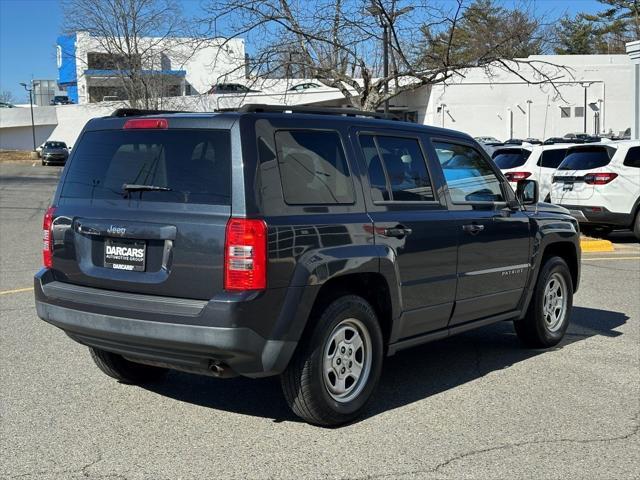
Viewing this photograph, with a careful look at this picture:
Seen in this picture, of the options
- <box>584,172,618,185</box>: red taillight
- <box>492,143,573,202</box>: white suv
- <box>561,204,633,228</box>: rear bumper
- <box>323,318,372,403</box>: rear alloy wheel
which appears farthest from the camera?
<box>492,143,573,202</box>: white suv

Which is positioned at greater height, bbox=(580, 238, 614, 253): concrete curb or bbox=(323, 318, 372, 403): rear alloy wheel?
bbox=(323, 318, 372, 403): rear alloy wheel

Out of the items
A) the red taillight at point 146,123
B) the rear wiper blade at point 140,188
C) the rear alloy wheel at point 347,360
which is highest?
the red taillight at point 146,123

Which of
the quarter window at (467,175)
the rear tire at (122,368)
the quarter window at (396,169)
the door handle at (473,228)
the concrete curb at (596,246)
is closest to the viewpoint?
the quarter window at (396,169)

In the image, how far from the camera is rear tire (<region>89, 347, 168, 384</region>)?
581cm

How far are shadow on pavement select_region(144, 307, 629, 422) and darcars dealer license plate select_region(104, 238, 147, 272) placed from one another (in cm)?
128

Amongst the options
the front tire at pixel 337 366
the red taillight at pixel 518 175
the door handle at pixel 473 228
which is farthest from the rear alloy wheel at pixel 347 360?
the red taillight at pixel 518 175

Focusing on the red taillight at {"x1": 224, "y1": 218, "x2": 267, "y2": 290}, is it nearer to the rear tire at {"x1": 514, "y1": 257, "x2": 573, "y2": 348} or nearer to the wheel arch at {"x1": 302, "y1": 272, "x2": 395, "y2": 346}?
the wheel arch at {"x1": 302, "y1": 272, "x2": 395, "y2": 346}

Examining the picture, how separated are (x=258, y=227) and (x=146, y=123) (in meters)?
1.12

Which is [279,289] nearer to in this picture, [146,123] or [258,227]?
[258,227]

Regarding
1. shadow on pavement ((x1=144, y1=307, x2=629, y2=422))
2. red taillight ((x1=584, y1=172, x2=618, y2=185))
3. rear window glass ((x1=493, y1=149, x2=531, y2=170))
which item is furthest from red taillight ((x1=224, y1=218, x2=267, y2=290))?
rear window glass ((x1=493, y1=149, x2=531, y2=170))

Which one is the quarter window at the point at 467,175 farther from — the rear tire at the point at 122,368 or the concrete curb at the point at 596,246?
the concrete curb at the point at 596,246

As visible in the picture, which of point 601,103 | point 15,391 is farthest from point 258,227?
point 601,103

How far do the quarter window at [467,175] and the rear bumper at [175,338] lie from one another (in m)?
2.21

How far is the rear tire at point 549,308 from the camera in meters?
7.02
